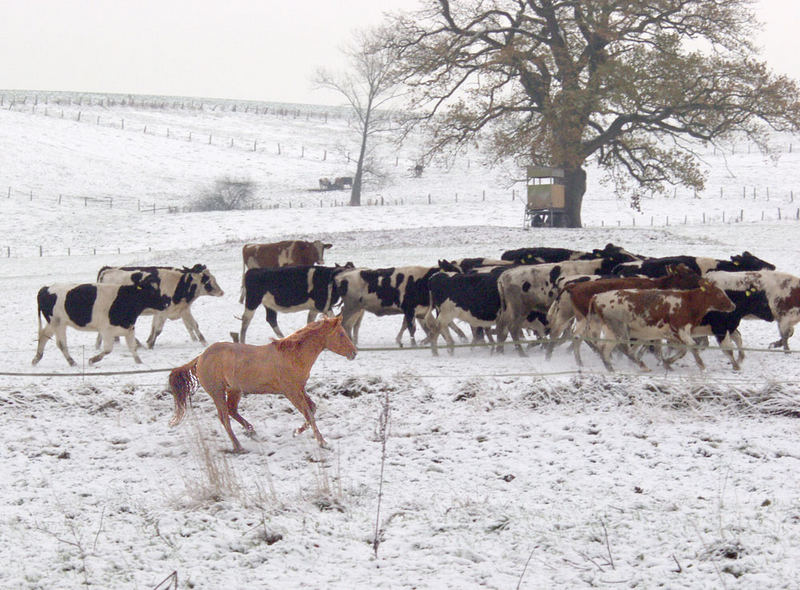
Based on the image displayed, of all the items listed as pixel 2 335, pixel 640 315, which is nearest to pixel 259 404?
pixel 640 315

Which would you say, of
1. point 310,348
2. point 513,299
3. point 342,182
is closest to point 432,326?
point 513,299

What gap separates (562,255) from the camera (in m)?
17.3

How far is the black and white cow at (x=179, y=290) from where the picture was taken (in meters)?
14.4

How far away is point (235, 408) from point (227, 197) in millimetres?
47270

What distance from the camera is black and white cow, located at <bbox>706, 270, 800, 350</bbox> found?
12430 millimetres

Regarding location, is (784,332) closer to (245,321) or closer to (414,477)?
(414,477)

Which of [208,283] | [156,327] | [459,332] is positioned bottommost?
[156,327]

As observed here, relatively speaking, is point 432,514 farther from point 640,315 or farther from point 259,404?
point 640,315

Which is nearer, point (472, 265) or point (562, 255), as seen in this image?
point (472, 265)

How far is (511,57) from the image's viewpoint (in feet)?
98.2

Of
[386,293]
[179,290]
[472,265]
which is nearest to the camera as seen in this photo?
[386,293]

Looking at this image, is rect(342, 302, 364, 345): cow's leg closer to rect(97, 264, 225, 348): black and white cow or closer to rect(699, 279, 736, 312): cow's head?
rect(97, 264, 225, 348): black and white cow

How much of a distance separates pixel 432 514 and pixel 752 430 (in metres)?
3.24

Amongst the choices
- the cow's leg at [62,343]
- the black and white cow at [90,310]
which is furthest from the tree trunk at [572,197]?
the cow's leg at [62,343]
